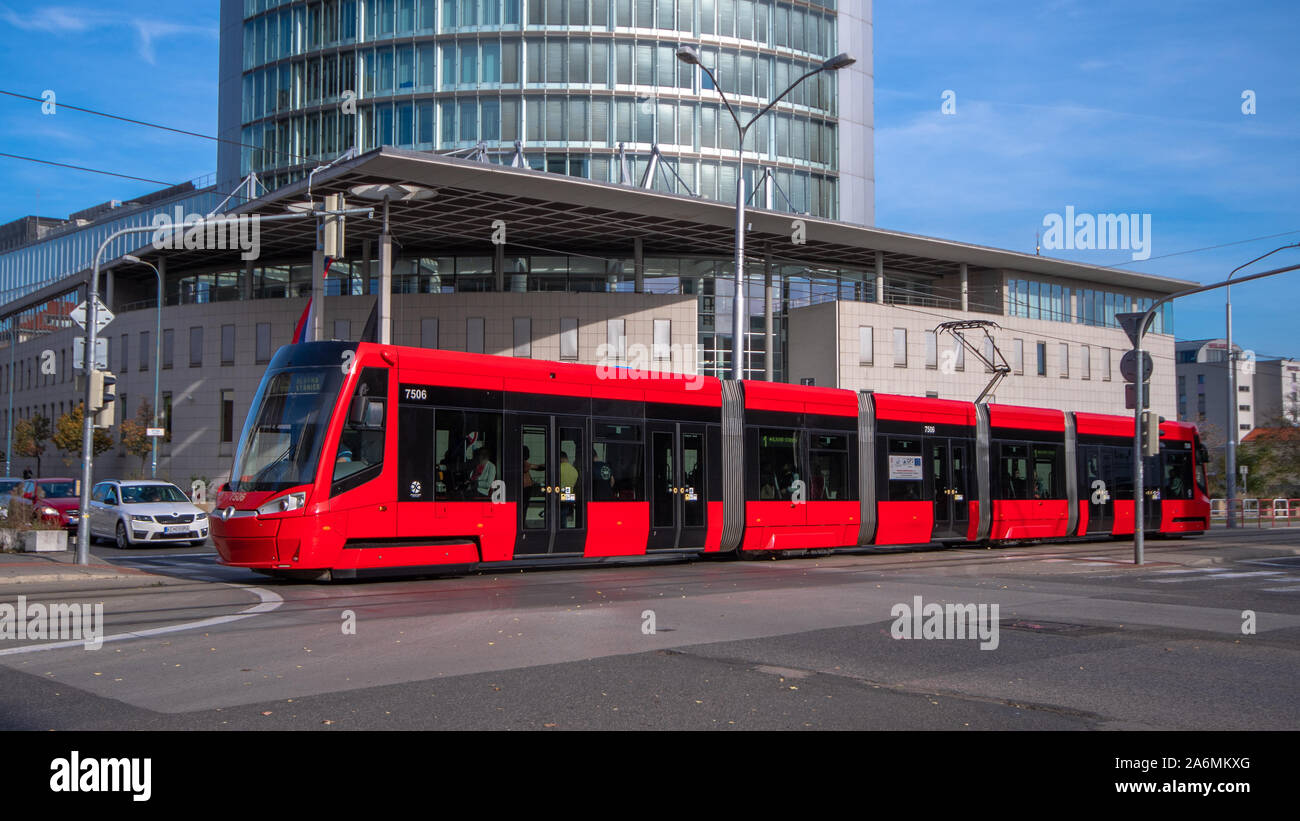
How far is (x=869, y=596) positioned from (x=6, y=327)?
10658 centimetres

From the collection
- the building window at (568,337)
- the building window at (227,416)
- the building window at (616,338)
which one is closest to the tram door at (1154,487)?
the building window at (616,338)

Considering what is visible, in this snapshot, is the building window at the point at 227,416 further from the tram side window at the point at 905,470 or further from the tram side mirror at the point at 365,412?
the tram side mirror at the point at 365,412

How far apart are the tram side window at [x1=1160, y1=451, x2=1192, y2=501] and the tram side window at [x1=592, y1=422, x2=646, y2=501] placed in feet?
61.3

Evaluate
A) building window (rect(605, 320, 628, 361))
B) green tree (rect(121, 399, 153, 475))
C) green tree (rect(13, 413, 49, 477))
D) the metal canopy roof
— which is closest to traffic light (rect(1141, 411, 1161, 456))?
the metal canopy roof

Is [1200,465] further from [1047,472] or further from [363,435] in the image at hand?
[363,435]

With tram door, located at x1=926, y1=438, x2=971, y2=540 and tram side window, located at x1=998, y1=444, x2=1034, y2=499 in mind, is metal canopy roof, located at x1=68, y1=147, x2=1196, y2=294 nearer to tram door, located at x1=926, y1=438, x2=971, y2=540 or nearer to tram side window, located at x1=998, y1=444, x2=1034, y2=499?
tram side window, located at x1=998, y1=444, x2=1034, y2=499

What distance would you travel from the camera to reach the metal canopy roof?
37156 millimetres

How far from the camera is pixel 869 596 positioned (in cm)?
1459

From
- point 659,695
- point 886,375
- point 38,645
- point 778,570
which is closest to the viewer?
point 659,695

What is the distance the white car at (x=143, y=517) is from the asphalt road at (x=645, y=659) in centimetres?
856

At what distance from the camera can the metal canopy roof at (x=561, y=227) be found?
37156mm

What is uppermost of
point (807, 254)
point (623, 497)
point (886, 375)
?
point (807, 254)
